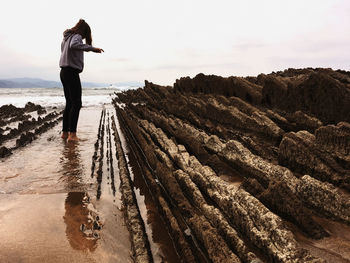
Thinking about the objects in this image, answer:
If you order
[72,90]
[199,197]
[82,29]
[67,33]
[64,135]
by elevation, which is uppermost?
[82,29]

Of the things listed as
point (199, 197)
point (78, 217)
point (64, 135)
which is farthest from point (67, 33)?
point (199, 197)

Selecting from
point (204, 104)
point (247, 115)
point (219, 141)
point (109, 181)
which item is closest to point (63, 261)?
point (109, 181)

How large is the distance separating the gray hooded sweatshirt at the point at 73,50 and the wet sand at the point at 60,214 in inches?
95.8

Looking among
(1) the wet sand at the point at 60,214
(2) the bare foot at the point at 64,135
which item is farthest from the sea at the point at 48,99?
(1) the wet sand at the point at 60,214

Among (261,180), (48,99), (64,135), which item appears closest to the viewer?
(261,180)

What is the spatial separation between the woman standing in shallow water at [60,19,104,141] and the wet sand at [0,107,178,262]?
6.14ft

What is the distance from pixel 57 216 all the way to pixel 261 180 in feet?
7.33

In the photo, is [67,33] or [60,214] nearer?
[60,214]

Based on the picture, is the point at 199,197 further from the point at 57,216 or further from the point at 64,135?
the point at 64,135

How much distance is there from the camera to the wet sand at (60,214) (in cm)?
207

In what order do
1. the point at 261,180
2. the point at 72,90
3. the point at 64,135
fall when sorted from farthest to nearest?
the point at 64,135, the point at 72,90, the point at 261,180

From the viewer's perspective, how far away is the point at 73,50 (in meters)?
5.75

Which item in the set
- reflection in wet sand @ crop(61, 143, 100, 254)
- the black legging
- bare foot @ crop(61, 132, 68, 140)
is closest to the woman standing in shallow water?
the black legging

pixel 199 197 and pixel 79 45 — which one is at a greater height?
pixel 79 45
